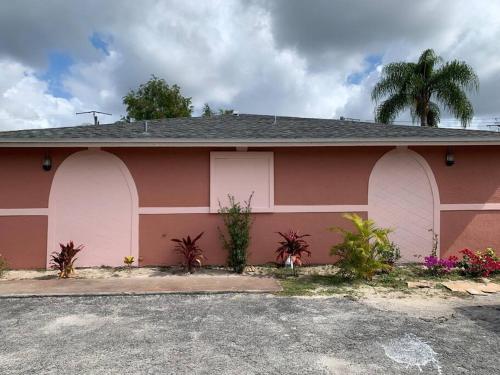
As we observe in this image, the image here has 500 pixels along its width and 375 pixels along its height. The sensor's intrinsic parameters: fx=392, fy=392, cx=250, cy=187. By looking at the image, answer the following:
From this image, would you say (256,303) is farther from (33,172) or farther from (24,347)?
(33,172)

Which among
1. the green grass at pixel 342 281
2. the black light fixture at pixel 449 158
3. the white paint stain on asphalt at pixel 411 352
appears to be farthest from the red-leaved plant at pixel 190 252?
the black light fixture at pixel 449 158

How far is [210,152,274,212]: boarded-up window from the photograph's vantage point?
26.4 ft

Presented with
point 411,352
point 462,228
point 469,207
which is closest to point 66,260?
point 411,352

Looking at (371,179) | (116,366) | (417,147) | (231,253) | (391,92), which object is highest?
(391,92)

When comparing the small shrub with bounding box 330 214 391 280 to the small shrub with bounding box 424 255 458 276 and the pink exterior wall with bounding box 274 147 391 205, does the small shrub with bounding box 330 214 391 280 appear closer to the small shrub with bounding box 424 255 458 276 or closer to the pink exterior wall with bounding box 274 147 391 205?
the small shrub with bounding box 424 255 458 276

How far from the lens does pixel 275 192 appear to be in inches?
319

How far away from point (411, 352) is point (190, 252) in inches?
180

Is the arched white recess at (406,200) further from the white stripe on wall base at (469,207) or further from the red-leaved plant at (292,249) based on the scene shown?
the red-leaved plant at (292,249)

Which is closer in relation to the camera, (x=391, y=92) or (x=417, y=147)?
(x=417, y=147)

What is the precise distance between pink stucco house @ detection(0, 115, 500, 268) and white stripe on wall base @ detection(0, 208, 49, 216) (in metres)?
0.02

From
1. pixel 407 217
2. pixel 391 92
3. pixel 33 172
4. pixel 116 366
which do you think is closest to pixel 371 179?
pixel 407 217

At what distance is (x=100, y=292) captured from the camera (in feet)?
19.8

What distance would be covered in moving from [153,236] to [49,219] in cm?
207

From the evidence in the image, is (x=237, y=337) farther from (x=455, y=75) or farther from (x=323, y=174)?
(x=455, y=75)
